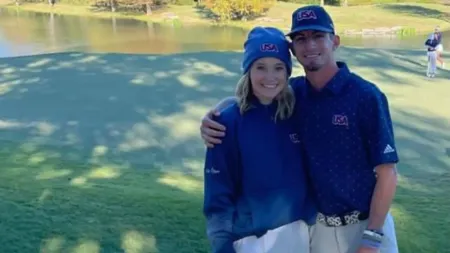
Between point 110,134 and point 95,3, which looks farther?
point 95,3

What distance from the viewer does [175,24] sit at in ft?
159

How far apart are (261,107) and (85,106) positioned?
10273 mm

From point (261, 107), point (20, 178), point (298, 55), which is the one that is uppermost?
point (298, 55)

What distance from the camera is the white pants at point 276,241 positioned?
2893 millimetres

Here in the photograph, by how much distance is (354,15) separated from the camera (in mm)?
49188

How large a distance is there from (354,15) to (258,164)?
4831cm

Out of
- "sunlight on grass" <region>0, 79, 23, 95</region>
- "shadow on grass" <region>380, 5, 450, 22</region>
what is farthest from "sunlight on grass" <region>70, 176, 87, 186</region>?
"shadow on grass" <region>380, 5, 450, 22</region>

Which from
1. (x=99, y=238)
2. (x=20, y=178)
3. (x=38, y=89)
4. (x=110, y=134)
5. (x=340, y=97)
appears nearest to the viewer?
(x=340, y=97)

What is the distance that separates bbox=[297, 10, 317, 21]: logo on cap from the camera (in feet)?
9.47

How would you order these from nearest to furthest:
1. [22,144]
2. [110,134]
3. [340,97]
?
[340,97]
[22,144]
[110,134]

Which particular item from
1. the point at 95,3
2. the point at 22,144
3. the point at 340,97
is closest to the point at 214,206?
the point at 340,97

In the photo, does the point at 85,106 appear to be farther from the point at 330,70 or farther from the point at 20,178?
the point at 330,70

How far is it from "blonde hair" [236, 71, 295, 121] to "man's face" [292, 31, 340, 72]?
0.52ft

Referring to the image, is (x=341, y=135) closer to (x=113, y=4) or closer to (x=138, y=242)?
(x=138, y=242)
